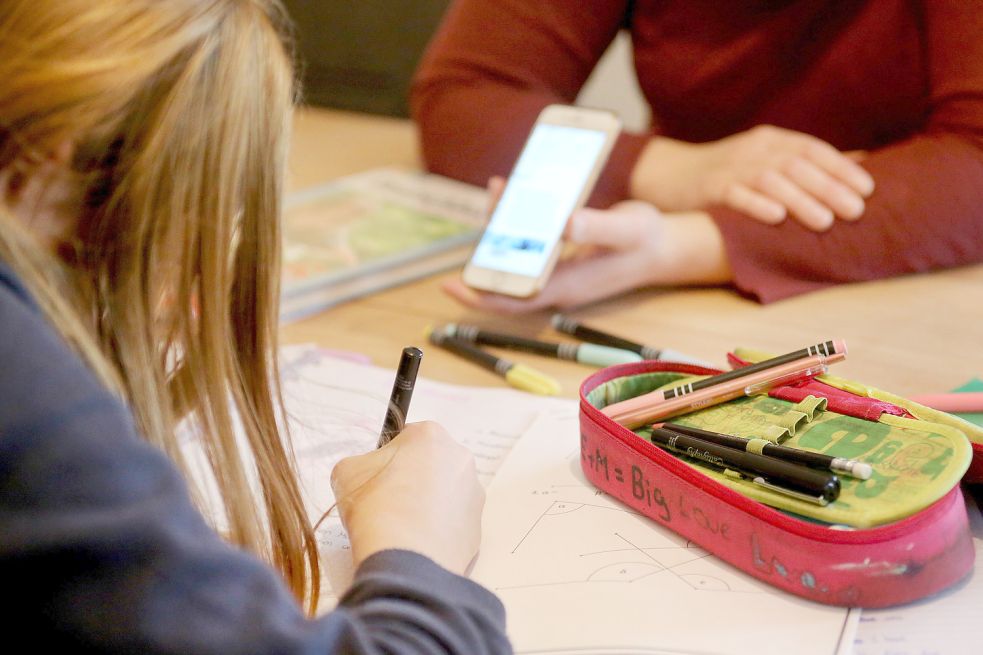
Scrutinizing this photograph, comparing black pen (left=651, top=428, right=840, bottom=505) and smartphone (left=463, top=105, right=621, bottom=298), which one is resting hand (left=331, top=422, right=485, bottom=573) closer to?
black pen (left=651, top=428, right=840, bottom=505)

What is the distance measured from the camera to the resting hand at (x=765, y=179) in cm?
83

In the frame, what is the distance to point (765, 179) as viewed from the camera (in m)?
0.85

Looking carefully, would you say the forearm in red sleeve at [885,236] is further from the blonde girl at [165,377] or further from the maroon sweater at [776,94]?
the blonde girl at [165,377]

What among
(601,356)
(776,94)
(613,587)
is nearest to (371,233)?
(601,356)

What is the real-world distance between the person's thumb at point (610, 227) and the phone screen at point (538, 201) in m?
0.01

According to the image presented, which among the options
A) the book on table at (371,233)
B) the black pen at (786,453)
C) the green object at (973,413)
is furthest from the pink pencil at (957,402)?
the book on table at (371,233)

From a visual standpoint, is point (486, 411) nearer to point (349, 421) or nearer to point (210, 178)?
point (349, 421)

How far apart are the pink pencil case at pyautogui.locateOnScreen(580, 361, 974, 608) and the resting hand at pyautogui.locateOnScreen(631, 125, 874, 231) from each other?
34cm

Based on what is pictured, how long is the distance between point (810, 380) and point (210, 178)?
0.33 m

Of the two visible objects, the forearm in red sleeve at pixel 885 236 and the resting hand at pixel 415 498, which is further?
the forearm in red sleeve at pixel 885 236

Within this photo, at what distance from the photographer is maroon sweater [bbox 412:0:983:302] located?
2.69 feet

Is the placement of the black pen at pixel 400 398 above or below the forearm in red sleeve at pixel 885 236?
above

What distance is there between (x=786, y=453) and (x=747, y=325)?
0.31 metres

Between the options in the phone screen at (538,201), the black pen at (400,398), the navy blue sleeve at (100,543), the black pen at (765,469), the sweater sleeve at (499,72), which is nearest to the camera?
the navy blue sleeve at (100,543)
